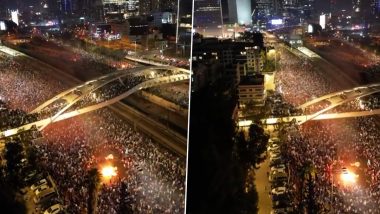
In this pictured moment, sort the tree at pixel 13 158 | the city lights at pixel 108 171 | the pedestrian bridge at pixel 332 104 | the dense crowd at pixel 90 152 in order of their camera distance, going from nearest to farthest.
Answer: the tree at pixel 13 158, the dense crowd at pixel 90 152, the city lights at pixel 108 171, the pedestrian bridge at pixel 332 104

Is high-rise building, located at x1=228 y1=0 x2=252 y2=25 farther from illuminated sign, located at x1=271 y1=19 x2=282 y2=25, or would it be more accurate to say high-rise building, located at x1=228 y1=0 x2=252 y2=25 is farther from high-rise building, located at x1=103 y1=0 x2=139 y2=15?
high-rise building, located at x1=103 y1=0 x2=139 y2=15

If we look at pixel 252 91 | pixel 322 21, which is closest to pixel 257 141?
pixel 252 91

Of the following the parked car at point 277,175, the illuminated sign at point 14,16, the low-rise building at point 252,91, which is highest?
the illuminated sign at point 14,16

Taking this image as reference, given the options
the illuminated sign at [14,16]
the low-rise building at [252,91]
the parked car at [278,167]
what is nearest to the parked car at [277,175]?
the parked car at [278,167]

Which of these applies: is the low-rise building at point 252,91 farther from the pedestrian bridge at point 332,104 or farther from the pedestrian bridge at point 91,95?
the pedestrian bridge at point 91,95

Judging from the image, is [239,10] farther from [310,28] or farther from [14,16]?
[14,16]

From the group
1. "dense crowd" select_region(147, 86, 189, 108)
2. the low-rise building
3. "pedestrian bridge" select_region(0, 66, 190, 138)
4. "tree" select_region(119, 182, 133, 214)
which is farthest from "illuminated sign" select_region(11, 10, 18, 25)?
the low-rise building
